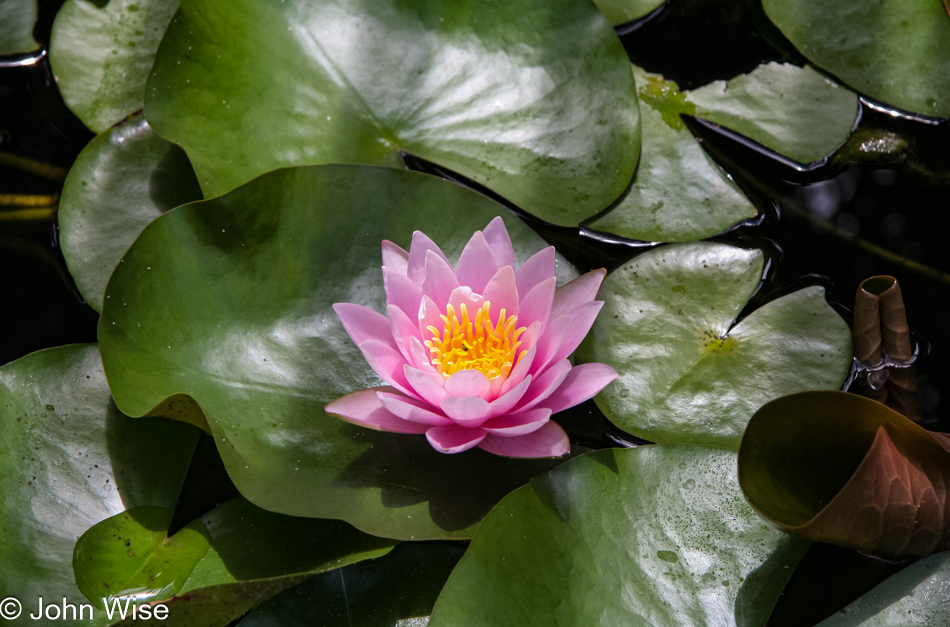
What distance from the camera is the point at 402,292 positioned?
146cm

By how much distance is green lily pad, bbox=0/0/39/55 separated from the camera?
2.25m

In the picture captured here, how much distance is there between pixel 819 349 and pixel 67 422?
2.08 meters

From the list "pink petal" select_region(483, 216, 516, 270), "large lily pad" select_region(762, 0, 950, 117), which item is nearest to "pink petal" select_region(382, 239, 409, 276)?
"pink petal" select_region(483, 216, 516, 270)

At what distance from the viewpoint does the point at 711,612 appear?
133cm

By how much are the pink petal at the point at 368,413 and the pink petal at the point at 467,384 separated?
0.46ft

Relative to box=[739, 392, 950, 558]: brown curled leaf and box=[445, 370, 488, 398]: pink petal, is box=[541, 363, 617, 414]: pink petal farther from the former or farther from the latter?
box=[739, 392, 950, 558]: brown curled leaf

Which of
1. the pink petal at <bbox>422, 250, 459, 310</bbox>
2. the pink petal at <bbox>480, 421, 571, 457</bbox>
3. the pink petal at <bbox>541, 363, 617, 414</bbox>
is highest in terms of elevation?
the pink petal at <bbox>422, 250, 459, 310</bbox>

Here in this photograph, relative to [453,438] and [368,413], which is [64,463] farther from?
[453,438]

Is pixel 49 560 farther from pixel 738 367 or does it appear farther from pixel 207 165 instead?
pixel 738 367

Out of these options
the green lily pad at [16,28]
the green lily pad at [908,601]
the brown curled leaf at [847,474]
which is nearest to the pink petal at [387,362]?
the brown curled leaf at [847,474]

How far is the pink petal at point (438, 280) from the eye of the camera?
1.44m

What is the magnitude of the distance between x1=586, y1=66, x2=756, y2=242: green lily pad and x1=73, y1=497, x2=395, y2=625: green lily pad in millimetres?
1208

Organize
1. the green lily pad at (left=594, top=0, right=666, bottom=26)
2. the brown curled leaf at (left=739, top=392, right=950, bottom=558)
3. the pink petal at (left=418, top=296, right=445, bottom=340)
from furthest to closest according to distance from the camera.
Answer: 1. the green lily pad at (left=594, top=0, right=666, bottom=26)
2. the pink petal at (left=418, top=296, right=445, bottom=340)
3. the brown curled leaf at (left=739, top=392, right=950, bottom=558)

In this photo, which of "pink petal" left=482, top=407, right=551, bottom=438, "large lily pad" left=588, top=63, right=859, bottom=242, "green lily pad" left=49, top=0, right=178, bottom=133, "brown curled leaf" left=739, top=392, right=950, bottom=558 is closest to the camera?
"brown curled leaf" left=739, top=392, right=950, bottom=558
